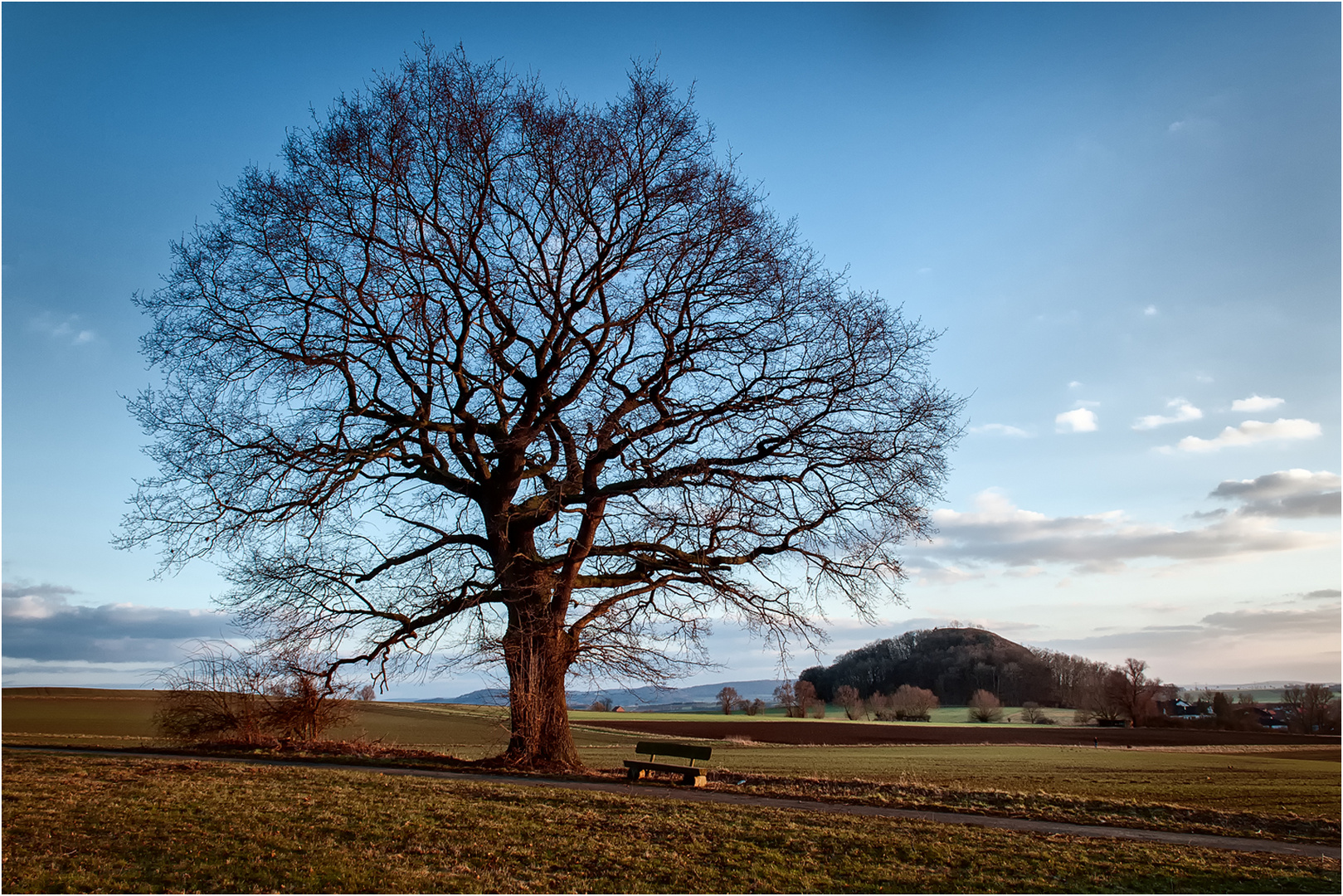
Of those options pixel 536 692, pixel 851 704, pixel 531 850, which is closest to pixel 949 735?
pixel 851 704

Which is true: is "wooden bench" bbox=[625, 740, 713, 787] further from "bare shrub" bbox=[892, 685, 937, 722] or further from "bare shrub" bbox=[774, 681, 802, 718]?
"bare shrub" bbox=[892, 685, 937, 722]

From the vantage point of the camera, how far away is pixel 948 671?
122m

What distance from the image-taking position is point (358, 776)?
A: 1296 cm

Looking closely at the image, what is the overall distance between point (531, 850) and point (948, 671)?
12424cm

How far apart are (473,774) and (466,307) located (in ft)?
28.7

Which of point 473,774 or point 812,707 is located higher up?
point 473,774

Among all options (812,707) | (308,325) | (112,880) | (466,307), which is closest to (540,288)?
(466,307)

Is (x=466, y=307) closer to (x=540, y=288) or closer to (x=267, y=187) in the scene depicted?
(x=540, y=288)

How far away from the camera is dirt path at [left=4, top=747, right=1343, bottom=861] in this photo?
9.62 metres

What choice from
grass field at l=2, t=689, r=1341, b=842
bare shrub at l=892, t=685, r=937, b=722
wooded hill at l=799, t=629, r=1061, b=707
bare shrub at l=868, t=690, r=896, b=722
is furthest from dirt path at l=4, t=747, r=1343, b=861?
wooded hill at l=799, t=629, r=1061, b=707

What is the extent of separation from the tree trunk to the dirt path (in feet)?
4.70

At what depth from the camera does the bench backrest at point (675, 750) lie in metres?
14.8

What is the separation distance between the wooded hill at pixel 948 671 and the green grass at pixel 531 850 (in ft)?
361

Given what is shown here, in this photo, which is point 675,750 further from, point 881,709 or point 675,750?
point 881,709
